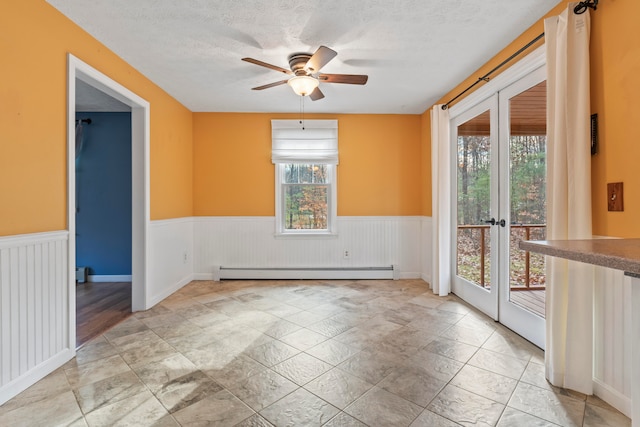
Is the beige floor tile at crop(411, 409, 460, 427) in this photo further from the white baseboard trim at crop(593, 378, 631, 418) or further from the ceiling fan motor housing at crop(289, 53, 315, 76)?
the ceiling fan motor housing at crop(289, 53, 315, 76)

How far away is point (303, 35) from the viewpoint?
2.32 m

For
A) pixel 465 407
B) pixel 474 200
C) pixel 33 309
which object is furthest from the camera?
pixel 474 200

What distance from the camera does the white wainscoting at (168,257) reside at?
3.21 meters

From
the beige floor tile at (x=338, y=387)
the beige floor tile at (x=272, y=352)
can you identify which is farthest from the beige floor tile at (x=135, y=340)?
the beige floor tile at (x=338, y=387)

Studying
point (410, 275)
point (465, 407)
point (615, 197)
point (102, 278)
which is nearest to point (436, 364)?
point (465, 407)

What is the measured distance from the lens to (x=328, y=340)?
2.37 m

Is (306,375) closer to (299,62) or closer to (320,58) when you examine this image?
(320,58)

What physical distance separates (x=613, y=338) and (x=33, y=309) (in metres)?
3.42

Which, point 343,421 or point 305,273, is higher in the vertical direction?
point 305,273

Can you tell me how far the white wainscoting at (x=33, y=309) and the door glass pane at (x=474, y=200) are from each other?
3542 millimetres

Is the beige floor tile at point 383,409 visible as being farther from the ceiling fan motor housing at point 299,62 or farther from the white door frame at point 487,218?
the ceiling fan motor housing at point 299,62

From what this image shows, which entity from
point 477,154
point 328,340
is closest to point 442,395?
point 328,340

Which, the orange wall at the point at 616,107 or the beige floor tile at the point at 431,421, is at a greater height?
the orange wall at the point at 616,107

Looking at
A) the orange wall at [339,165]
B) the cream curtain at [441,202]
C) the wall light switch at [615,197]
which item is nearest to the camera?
the wall light switch at [615,197]
